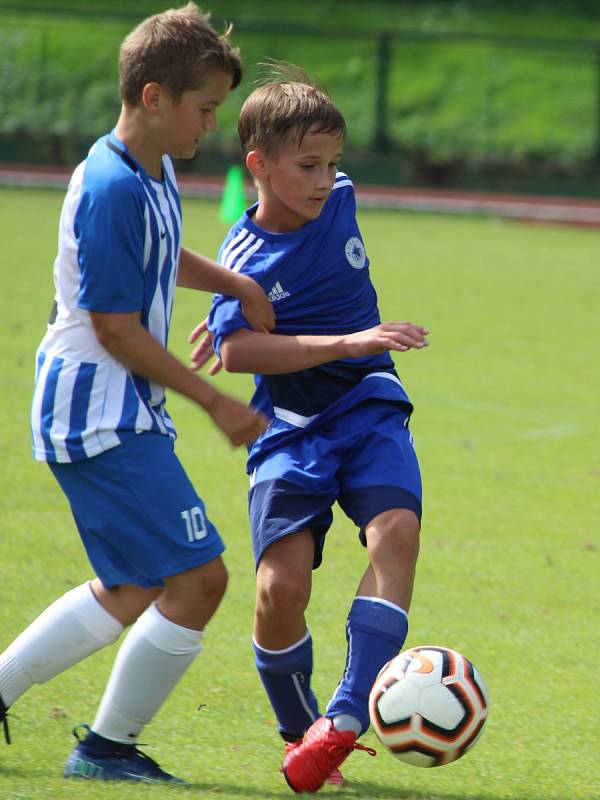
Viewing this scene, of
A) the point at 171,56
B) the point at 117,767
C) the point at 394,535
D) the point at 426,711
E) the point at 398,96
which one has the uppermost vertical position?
the point at 171,56

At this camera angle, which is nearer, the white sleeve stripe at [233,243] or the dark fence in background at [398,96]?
the white sleeve stripe at [233,243]

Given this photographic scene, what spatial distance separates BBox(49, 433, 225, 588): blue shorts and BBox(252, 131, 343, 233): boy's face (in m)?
0.92

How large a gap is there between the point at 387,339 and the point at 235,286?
1.72 feet

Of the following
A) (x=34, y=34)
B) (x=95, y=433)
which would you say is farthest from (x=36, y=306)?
(x=34, y=34)

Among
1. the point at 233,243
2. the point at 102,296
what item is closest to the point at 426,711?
the point at 102,296

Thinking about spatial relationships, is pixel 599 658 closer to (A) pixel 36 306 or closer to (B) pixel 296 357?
(B) pixel 296 357

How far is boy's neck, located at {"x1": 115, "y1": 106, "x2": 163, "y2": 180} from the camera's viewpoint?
139 inches

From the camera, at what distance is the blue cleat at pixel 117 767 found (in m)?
3.59

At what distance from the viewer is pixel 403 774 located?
3902mm

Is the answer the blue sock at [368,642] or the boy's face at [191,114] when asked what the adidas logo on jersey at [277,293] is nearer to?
the boy's face at [191,114]

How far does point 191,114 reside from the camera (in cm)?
350

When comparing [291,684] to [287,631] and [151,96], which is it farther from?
[151,96]

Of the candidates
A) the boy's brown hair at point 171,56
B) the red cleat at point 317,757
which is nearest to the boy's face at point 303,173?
the boy's brown hair at point 171,56

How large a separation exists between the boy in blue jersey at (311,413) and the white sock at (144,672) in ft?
1.20
